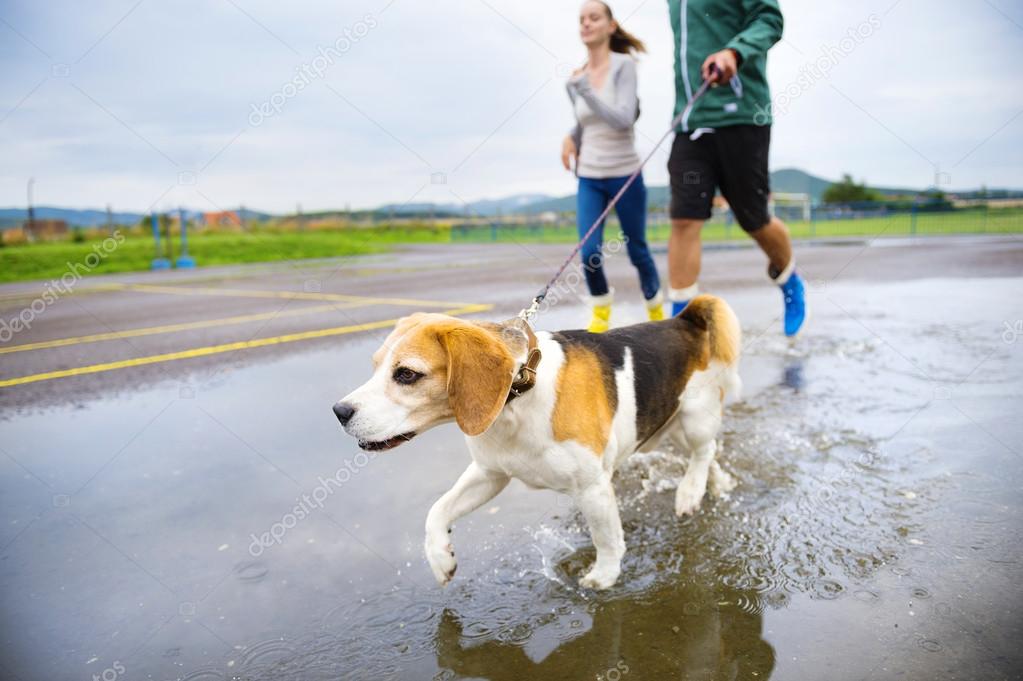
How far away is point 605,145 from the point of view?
18.0 ft

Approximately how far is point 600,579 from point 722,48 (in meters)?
3.68

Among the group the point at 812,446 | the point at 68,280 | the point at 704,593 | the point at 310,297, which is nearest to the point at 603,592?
the point at 704,593

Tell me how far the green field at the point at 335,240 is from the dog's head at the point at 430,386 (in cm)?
1986

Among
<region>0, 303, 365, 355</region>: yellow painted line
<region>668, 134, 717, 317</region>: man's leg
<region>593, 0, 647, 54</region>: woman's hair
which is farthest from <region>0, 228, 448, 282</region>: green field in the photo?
<region>668, 134, 717, 317</region>: man's leg

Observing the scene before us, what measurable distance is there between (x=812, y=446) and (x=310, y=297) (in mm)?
8680

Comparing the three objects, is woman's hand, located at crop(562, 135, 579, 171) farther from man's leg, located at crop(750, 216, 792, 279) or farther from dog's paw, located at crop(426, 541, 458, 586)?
dog's paw, located at crop(426, 541, 458, 586)

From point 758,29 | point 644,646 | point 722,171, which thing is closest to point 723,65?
point 758,29

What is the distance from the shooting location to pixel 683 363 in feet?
11.0

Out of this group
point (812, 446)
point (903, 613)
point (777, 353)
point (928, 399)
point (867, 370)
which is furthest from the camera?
point (777, 353)

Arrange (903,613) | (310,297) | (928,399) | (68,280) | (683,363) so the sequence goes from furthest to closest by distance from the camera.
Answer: (68,280)
(310,297)
(928,399)
(683,363)
(903,613)

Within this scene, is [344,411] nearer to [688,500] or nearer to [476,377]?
[476,377]

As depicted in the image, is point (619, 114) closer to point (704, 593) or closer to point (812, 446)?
point (812, 446)

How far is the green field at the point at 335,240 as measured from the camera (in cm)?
2114

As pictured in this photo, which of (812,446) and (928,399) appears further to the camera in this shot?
(928,399)
